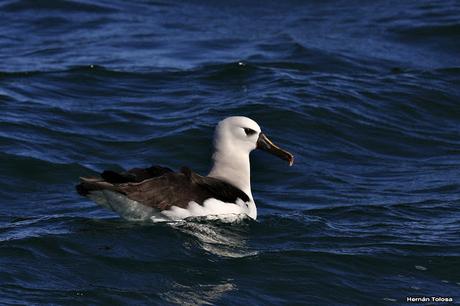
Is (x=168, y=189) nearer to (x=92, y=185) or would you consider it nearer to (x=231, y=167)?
(x=92, y=185)

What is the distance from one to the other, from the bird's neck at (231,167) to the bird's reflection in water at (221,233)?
0.62 m

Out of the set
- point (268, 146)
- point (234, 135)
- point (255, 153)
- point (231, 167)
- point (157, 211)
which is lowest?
point (255, 153)

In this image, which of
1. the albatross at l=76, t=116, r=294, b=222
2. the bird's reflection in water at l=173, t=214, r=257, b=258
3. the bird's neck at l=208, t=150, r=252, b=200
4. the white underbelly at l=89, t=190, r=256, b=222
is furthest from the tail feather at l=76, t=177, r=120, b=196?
the bird's neck at l=208, t=150, r=252, b=200

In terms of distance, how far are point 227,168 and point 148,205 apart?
59.4 inches

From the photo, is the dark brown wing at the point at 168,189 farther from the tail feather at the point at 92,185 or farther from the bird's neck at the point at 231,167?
the bird's neck at the point at 231,167

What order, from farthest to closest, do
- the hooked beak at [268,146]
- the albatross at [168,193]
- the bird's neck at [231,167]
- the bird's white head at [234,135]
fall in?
the hooked beak at [268,146], the bird's white head at [234,135], the bird's neck at [231,167], the albatross at [168,193]

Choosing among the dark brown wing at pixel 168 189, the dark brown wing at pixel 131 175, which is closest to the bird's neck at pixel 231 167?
the dark brown wing at pixel 168 189

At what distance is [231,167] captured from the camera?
1321cm

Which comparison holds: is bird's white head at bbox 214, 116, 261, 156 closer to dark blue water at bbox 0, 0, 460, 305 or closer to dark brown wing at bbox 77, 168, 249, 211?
dark brown wing at bbox 77, 168, 249, 211

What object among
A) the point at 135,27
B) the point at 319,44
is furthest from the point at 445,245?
the point at 135,27

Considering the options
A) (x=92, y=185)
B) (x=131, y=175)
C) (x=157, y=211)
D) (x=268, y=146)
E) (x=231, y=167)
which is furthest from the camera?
(x=268, y=146)

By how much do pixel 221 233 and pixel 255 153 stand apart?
3995mm

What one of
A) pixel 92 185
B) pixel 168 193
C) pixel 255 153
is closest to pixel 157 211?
pixel 168 193

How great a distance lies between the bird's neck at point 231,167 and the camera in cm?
1312
